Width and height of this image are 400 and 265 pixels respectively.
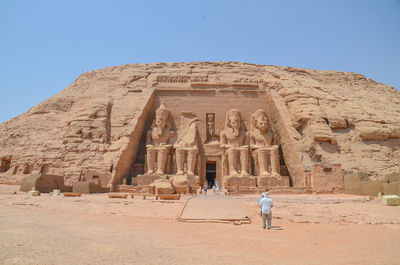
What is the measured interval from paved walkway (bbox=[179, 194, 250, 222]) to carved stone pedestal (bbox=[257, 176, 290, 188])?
567cm

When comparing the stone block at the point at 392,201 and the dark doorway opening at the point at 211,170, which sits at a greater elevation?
the dark doorway opening at the point at 211,170

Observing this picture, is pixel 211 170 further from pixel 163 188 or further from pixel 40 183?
pixel 40 183

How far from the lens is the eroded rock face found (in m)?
14.4

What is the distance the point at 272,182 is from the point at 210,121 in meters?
5.19

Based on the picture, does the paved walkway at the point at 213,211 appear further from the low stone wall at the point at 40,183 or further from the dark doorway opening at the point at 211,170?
the dark doorway opening at the point at 211,170

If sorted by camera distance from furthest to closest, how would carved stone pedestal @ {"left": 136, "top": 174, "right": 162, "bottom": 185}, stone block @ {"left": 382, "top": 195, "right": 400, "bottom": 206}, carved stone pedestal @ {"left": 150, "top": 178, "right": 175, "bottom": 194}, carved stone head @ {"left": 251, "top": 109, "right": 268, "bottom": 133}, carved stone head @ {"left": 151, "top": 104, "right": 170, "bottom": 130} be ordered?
carved stone head @ {"left": 151, "top": 104, "right": 170, "bottom": 130} → carved stone head @ {"left": 251, "top": 109, "right": 268, "bottom": 133} → carved stone pedestal @ {"left": 136, "top": 174, "right": 162, "bottom": 185} → carved stone pedestal @ {"left": 150, "top": 178, "right": 175, "bottom": 194} → stone block @ {"left": 382, "top": 195, "right": 400, "bottom": 206}

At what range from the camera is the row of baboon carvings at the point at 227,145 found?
15789mm

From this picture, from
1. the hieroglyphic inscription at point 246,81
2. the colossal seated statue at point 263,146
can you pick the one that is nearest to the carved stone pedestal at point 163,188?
the colossal seated statue at point 263,146

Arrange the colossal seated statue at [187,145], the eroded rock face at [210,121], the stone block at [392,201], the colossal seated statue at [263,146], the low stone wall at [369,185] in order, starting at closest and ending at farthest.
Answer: the stone block at [392,201]
the low stone wall at [369,185]
the eroded rock face at [210,121]
the colossal seated statue at [263,146]
the colossal seated statue at [187,145]

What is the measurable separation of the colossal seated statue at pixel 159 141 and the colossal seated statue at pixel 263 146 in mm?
4485

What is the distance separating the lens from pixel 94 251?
12.5 ft

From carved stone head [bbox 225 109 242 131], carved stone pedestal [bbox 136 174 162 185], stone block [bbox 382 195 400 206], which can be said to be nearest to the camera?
stone block [bbox 382 195 400 206]

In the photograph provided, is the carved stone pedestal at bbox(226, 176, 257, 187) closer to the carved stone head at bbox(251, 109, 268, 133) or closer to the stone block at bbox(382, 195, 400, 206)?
the carved stone head at bbox(251, 109, 268, 133)

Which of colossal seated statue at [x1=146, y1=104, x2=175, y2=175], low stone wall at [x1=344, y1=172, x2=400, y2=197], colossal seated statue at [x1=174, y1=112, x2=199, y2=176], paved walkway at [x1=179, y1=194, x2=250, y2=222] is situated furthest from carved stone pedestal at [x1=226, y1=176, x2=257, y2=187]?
paved walkway at [x1=179, y1=194, x2=250, y2=222]
